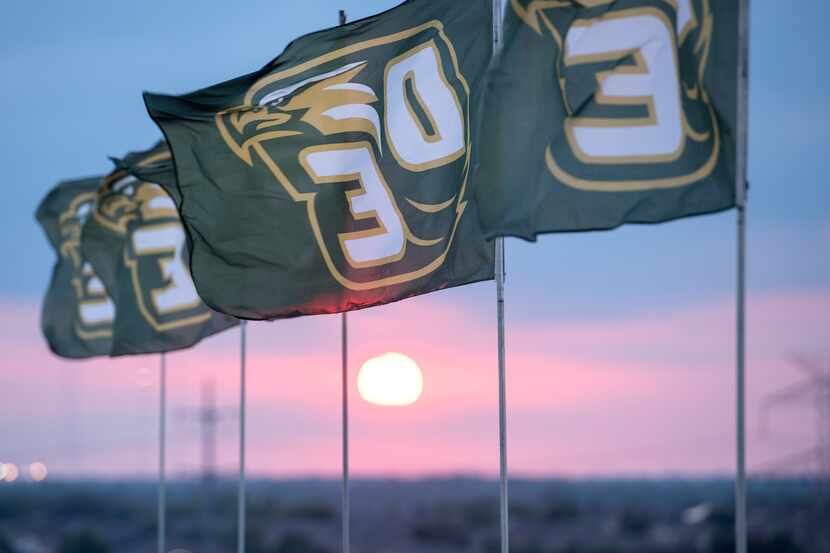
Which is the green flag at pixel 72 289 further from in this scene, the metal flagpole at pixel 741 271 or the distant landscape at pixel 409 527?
the distant landscape at pixel 409 527

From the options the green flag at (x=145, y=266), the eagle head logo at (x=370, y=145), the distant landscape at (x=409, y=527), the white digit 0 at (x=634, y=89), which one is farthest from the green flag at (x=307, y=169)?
the distant landscape at (x=409, y=527)

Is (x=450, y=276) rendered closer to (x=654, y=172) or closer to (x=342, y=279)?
(x=342, y=279)

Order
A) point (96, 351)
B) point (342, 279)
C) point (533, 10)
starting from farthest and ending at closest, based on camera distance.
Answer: point (96, 351) < point (342, 279) < point (533, 10)

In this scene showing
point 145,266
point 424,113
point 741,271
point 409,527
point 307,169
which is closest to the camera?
point 741,271

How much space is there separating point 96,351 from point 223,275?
43.5 feet

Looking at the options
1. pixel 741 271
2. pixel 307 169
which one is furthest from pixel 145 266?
pixel 741 271

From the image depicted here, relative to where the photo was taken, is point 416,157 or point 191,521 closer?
point 416,157

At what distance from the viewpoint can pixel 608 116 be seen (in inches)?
490

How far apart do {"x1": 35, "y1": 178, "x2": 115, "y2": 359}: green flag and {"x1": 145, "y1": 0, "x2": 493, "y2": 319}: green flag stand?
42.7ft

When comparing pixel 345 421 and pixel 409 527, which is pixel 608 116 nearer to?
pixel 345 421

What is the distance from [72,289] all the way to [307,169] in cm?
1440

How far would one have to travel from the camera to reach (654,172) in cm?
1206

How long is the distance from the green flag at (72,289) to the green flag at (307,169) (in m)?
13.0

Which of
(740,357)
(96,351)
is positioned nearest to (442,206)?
(740,357)
